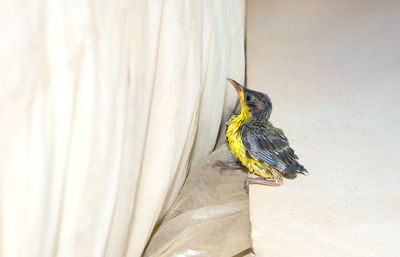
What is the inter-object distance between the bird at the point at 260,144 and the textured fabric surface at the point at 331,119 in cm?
6

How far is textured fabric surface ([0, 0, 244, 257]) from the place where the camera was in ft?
3.44

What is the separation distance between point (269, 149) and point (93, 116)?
0.73 meters

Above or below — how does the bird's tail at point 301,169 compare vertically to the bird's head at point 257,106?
below

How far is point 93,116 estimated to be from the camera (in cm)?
124

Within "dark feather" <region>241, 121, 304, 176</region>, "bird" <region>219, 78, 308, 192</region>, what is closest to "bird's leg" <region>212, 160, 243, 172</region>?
"bird" <region>219, 78, 308, 192</region>

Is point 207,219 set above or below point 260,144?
below

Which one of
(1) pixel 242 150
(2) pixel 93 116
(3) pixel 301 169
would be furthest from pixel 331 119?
(2) pixel 93 116

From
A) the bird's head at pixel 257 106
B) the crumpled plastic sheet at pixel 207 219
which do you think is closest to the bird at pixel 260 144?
the bird's head at pixel 257 106

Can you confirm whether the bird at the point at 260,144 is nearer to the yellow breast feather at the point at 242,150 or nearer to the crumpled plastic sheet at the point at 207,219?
the yellow breast feather at the point at 242,150

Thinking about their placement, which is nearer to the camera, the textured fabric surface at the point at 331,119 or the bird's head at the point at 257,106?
the textured fabric surface at the point at 331,119

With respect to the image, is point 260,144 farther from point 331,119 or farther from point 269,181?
point 331,119

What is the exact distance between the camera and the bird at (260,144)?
1.72 meters

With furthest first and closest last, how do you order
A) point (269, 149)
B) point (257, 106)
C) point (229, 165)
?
1. point (229, 165)
2. point (257, 106)
3. point (269, 149)

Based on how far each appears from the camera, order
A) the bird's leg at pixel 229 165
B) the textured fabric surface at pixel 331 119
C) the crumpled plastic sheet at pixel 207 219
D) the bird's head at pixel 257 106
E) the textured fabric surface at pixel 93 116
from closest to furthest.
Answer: the textured fabric surface at pixel 93 116, the textured fabric surface at pixel 331 119, the crumpled plastic sheet at pixel 207 219, the bird's head at pixel 257 106, the bird's leg at pixel 229 165
